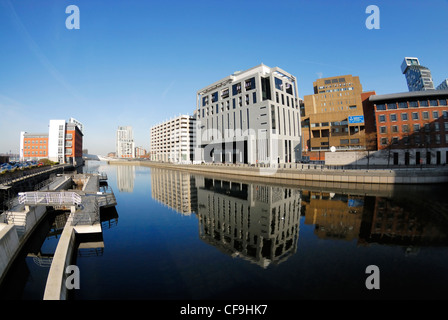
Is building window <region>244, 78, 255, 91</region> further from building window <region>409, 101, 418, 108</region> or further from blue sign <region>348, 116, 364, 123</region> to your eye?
building window <region>409, 101, 418, 108</region>

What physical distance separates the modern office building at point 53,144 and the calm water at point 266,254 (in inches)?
3451

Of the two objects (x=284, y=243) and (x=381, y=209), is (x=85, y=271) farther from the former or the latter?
(x=381, y=209)

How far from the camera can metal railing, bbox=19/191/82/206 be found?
15.2 m

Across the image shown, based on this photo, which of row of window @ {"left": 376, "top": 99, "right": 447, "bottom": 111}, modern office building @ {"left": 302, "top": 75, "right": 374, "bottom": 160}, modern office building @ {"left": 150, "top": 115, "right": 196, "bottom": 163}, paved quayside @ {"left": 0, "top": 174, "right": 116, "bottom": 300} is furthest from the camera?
modern office building @ {"left": 150, "top": 115, "right": 196, "bottom": 163}

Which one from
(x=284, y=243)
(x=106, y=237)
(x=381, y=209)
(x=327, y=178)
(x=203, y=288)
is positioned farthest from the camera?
(x=327, y=178)

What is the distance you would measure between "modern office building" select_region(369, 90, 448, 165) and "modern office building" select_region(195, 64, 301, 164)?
2382cm

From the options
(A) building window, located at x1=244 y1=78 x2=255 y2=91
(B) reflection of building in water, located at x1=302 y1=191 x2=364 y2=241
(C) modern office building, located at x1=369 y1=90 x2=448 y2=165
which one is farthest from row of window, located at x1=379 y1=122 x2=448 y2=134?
(A) building window, located at x1=244 y1=78 x2=255 y2=91

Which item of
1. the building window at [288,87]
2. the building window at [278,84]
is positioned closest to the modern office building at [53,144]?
the building window at [278,84]

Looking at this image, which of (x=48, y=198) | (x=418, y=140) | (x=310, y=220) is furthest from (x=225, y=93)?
(x=48, y=198)

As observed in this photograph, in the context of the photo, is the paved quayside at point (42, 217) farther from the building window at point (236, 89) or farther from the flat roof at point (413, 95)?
the flat roof at point (413, 95)

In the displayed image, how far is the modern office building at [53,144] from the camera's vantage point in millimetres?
83000

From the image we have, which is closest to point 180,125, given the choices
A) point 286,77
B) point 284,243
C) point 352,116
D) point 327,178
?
point 286,77

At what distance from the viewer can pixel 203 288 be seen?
8133 millimetres
